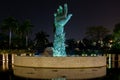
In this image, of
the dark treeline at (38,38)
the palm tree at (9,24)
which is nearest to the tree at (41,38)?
the dark treeline at (38,38)

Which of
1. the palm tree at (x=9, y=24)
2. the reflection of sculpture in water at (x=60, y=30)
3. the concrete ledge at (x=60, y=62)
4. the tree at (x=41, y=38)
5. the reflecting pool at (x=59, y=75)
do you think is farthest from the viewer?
the tree at (x=41, y=38)

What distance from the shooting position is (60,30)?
2692 cm

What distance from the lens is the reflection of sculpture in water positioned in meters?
26.7

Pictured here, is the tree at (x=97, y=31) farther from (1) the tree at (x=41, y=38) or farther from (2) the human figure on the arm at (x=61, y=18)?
(2) the human figure on the arm at (x=61, y=18)

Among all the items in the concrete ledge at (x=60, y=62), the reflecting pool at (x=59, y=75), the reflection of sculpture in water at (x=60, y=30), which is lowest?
the reflecting pool at (x=59, y=75)

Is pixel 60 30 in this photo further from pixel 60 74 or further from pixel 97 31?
pixel 97 31

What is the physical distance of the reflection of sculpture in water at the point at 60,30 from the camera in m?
26.7

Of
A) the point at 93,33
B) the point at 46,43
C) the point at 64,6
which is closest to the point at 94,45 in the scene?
the point at 93,33

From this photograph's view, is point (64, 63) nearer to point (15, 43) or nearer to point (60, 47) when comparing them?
point (60, 47)

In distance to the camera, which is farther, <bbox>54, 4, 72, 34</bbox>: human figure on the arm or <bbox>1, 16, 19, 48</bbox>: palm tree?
<bbox>1, 16, 19, 48</bbox>: palm tree

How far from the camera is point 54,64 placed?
2420 cm

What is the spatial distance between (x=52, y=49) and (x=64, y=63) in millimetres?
2961

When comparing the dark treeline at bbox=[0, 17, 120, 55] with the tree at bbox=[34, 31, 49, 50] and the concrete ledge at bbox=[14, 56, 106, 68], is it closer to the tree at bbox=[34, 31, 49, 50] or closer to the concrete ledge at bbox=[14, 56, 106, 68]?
the tree at bbox=[34, 31, 49, 50]

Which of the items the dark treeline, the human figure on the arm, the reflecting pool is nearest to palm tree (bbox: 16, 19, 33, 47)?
the dark treeline
